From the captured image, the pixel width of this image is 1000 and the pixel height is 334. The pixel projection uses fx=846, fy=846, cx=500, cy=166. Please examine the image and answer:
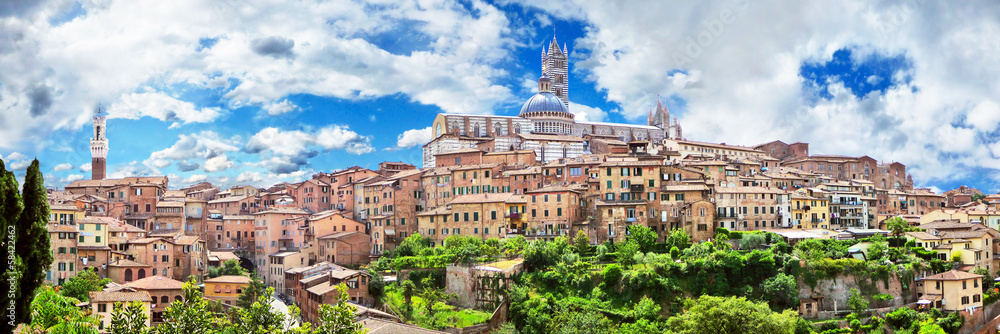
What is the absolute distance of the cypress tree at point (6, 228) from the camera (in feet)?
64.0

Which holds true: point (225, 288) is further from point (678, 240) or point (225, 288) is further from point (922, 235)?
point (922, 235)

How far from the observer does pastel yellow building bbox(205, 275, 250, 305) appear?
194 feet

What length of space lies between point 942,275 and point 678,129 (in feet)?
272

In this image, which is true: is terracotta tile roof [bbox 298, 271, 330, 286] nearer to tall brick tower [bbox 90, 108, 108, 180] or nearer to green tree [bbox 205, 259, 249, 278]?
green tree [bbox 205, 259, 249, 278]

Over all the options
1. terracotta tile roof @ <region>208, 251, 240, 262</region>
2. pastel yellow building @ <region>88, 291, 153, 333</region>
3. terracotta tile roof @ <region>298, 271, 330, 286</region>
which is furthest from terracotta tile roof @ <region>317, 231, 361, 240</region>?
pastel yellow building @ <region>88, 291, 153, 333</region>

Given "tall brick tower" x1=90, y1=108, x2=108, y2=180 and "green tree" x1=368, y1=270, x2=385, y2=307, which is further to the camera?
Result: "tall brick tower" x1=90, y1=108, x2=108, y2=180

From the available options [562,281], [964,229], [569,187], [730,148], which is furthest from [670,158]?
[562,281]

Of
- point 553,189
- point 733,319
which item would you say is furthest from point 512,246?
point 733,319

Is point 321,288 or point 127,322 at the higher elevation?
point 127,322

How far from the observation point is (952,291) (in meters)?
54.2

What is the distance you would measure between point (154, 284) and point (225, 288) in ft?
20.4

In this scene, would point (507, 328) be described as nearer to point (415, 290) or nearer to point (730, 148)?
point (415, 290)

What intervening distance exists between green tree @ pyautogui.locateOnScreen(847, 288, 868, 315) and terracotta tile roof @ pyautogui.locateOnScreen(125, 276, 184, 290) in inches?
1653

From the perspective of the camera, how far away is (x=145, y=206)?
235ft
